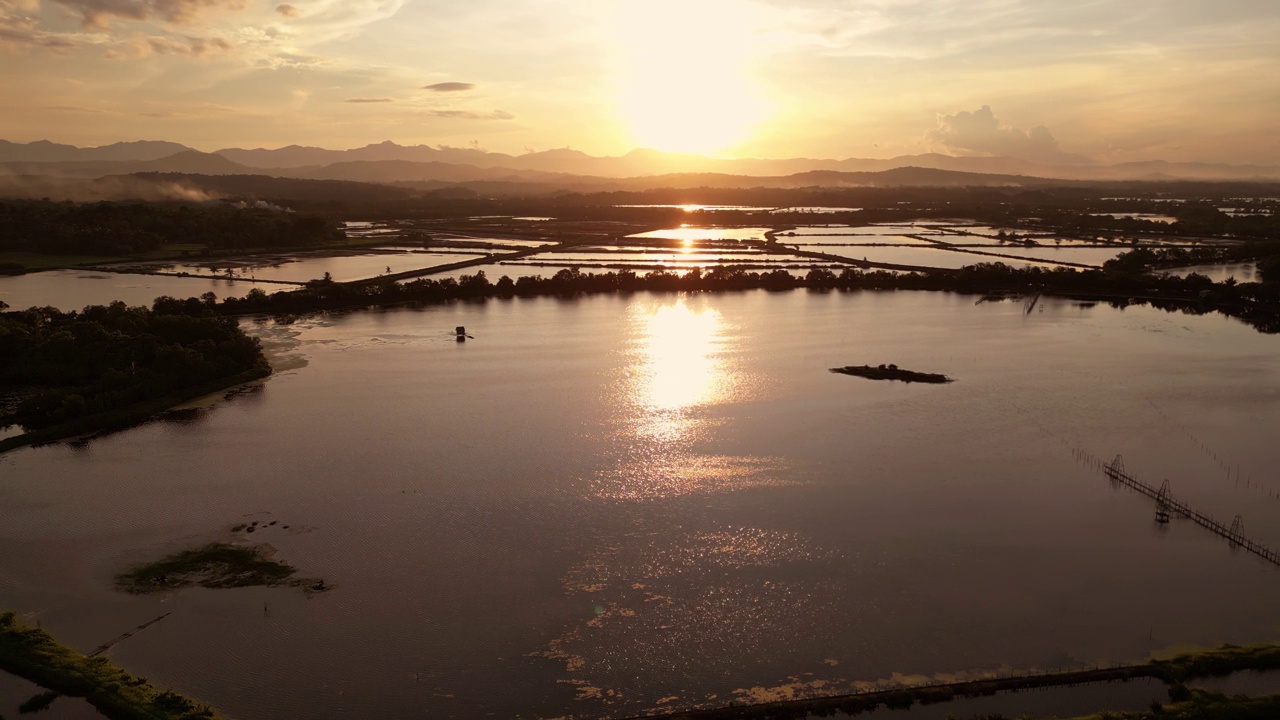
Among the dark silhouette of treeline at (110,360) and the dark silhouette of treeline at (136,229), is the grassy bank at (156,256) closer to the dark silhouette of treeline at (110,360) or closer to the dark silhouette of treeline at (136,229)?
the dark silhouette of treeline at (136,229)

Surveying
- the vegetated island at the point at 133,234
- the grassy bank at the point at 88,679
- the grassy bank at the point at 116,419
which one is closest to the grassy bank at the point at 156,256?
the vegetated island at the point at 133,234

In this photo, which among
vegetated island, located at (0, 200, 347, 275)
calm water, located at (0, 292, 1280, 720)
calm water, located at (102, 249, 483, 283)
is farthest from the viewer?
vegetated island, located at (0, 200, 347, 275)

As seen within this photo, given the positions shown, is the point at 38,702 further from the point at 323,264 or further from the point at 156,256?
the point at 156,256

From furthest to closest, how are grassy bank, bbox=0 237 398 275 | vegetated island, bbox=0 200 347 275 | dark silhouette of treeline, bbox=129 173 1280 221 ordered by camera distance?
dark silhouette of treeline, bbox=129 173 1280 221
vegetated island, bbox=0 200 347 275
grassy bank, bbox=0 237 398 275

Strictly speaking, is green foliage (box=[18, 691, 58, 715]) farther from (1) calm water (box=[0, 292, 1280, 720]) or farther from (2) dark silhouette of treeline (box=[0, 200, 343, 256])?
(2) dark silhouette of treeline (box=[0, 200, 343, 256])

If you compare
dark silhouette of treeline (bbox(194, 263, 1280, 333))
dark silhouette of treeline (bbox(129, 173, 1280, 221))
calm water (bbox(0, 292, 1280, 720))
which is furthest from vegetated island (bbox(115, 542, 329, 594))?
dark silhouette of treeline (bbox(129, 173, 1280, 221))

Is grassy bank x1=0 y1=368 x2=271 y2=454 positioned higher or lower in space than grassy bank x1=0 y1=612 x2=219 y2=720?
higher
